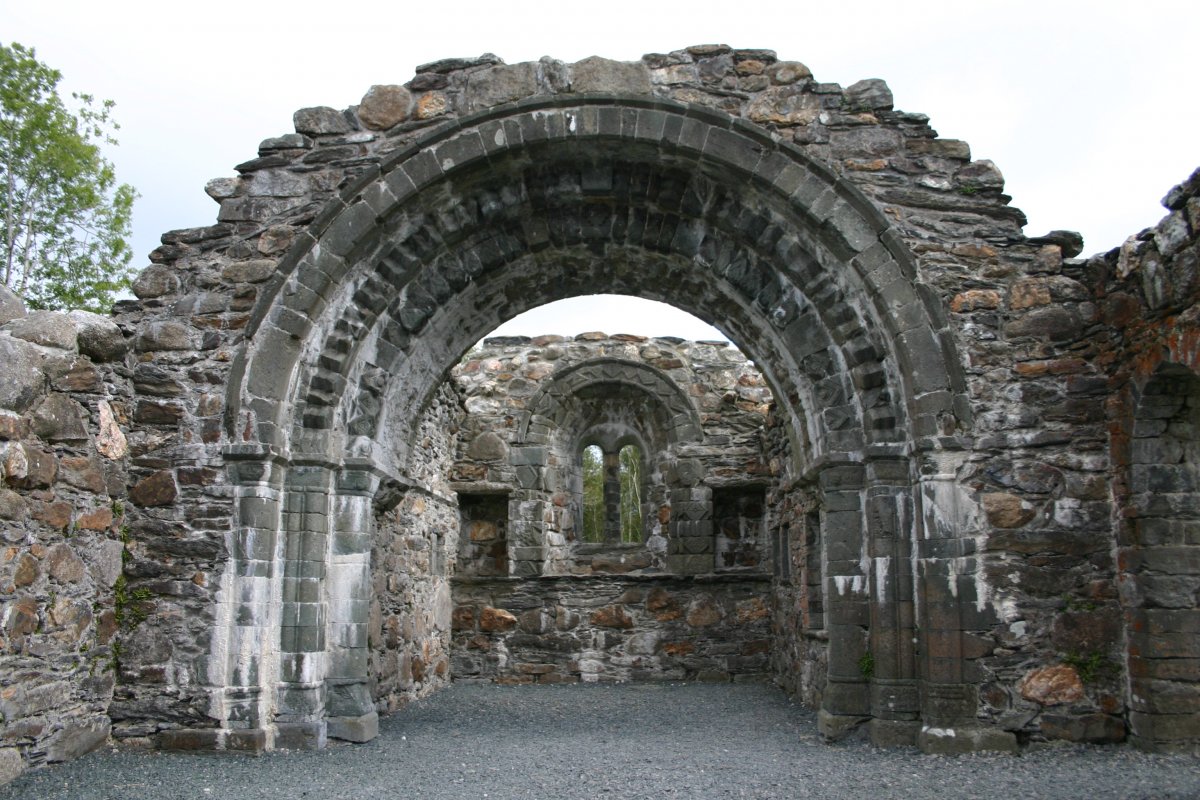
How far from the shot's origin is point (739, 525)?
1280cm

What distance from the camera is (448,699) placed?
10.7 m

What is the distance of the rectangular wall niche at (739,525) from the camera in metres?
12.7

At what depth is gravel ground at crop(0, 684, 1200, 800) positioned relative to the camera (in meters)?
5.62

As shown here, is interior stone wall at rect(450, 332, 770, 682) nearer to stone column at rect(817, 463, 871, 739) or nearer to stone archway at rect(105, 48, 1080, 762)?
stone archway at rect(105, 48, 1080, 762)

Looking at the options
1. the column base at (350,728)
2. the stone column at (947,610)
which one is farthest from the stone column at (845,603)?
the column base at (350,728)

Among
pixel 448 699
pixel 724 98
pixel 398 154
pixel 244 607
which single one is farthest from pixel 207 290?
pixel 448 699

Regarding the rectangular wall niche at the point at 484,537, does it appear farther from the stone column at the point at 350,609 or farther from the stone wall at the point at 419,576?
the stone column at the point at 350,609

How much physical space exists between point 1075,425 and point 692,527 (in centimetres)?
633

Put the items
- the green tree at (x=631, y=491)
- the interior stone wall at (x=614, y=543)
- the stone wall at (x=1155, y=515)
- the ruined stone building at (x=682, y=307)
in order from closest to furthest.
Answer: the stone wall at (x=1155, y=515)
the ruined stone building at (x=682, y=307)
the interior stone wall at (x=614, y=543)
the green tree at (x=631, y=491)

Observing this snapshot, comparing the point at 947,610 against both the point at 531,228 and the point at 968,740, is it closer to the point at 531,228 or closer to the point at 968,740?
the point at 968,740

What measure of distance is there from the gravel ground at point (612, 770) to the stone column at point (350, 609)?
226 mm

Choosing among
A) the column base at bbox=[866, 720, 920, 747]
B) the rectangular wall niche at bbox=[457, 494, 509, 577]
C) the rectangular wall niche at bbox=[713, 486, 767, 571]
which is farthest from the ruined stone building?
the rectangular wall niche at bbox=[457, 494, 509, 577]

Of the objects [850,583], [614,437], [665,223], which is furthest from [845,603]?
[614,437]

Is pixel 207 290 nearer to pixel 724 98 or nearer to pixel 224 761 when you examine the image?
pixel 224 761
